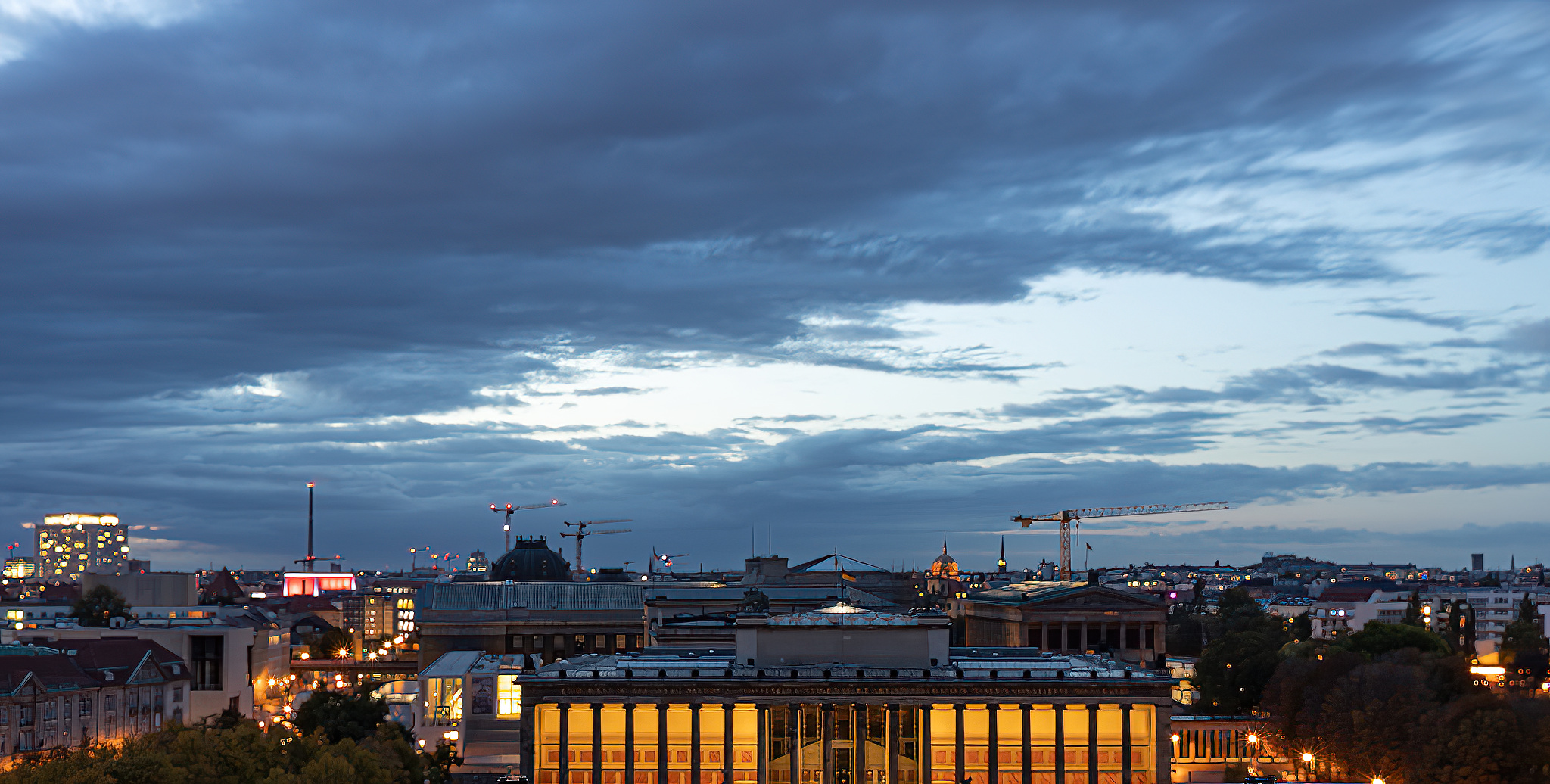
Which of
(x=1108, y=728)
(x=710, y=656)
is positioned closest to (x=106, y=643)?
(x=710, y=656)

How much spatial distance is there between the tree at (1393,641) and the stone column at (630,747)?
8566 cm

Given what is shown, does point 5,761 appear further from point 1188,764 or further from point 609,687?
point 1188,764

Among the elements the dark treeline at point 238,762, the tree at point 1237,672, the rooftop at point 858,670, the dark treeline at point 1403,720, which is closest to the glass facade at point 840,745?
the rooftop at point 858,670

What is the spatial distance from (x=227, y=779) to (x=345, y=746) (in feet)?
30.8

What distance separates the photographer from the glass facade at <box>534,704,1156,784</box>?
12738 centimetres

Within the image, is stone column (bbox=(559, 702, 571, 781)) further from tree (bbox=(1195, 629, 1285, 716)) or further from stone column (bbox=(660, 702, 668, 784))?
tree (bbox=(1195, 629, 1285, 716))

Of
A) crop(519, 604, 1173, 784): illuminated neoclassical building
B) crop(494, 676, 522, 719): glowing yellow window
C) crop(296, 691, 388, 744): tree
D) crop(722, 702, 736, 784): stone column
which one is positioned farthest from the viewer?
crop(494, 676, 522, 719): glowing yellow window

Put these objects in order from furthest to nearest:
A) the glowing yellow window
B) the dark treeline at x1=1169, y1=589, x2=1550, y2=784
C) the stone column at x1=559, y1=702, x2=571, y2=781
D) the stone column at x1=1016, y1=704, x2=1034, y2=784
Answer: the glowing yellow window, the stone column at x1=1016, y1=704, x2=1034, y2=784, the stone column at x1=559, y1=702, x2=571, y2=781, the dark treeline at x1=1169, y1=589, x2=1550, y2=784

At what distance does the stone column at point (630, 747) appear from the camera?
127 meters

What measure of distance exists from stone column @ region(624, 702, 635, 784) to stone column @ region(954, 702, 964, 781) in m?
24.6

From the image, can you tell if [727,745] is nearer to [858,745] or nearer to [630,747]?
[630,747]

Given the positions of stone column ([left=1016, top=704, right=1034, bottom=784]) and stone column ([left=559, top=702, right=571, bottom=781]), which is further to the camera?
stone column ([left=1016, top=704, right=1034, bottom=784])

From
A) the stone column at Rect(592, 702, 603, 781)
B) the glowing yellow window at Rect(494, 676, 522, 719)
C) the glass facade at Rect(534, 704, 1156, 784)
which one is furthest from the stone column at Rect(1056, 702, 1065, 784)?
the glowing yellow window at Rect(494, 676, 522, 719)

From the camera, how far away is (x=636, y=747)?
129 m
